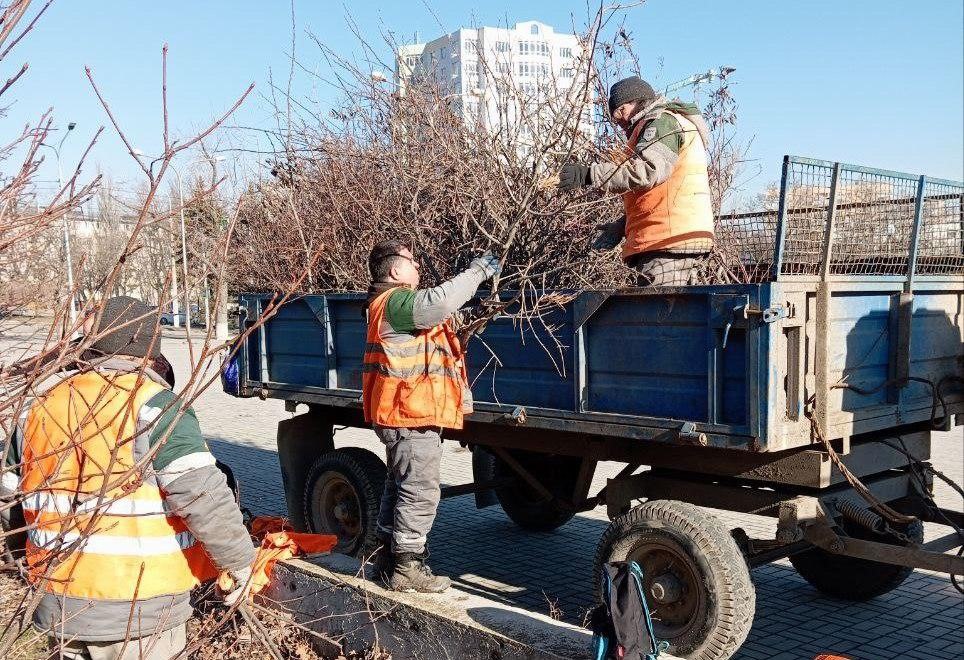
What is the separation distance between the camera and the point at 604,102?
5383 millimetres

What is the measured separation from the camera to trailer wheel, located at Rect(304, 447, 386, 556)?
5.82 meters

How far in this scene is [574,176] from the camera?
15.1 feet

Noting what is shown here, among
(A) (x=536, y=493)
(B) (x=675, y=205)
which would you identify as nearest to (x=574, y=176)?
(B) (x=675, y=205)

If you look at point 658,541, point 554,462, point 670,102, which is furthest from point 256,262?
point 658,541

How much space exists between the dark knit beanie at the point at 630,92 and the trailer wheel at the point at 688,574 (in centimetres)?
204

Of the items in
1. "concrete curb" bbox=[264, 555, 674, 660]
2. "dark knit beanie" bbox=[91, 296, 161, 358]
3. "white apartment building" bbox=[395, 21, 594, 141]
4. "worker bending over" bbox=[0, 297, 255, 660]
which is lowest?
"concrete curb" bbox=[264, 555, 674, 660]

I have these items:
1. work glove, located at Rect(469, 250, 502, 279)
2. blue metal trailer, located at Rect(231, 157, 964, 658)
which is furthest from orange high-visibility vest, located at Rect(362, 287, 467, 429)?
blue metal trailer, located at Rect(231, 157, 964, 658)

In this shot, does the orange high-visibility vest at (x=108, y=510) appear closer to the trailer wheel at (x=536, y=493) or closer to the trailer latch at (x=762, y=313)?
the trailer latch at (x=762, y=313)

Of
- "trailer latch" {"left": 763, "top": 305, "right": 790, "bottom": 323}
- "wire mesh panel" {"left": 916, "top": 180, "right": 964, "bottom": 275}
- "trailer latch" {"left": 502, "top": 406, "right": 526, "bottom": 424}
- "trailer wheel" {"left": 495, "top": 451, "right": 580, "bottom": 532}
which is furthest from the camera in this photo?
"trailer wheel" {"left": 495, "top": 451, "right": 580, "bottom": 532}

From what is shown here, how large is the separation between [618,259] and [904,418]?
171 centimetres

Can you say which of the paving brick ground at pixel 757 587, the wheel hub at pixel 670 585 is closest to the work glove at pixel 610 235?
the wheel hub at pixel 670 585

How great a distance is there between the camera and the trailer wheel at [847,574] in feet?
18.3

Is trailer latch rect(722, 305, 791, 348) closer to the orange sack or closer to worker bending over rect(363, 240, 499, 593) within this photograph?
worker bending over rect(363, 240, 499, 593)

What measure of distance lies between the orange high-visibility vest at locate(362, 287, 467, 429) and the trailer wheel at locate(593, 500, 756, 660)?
3.20ft
